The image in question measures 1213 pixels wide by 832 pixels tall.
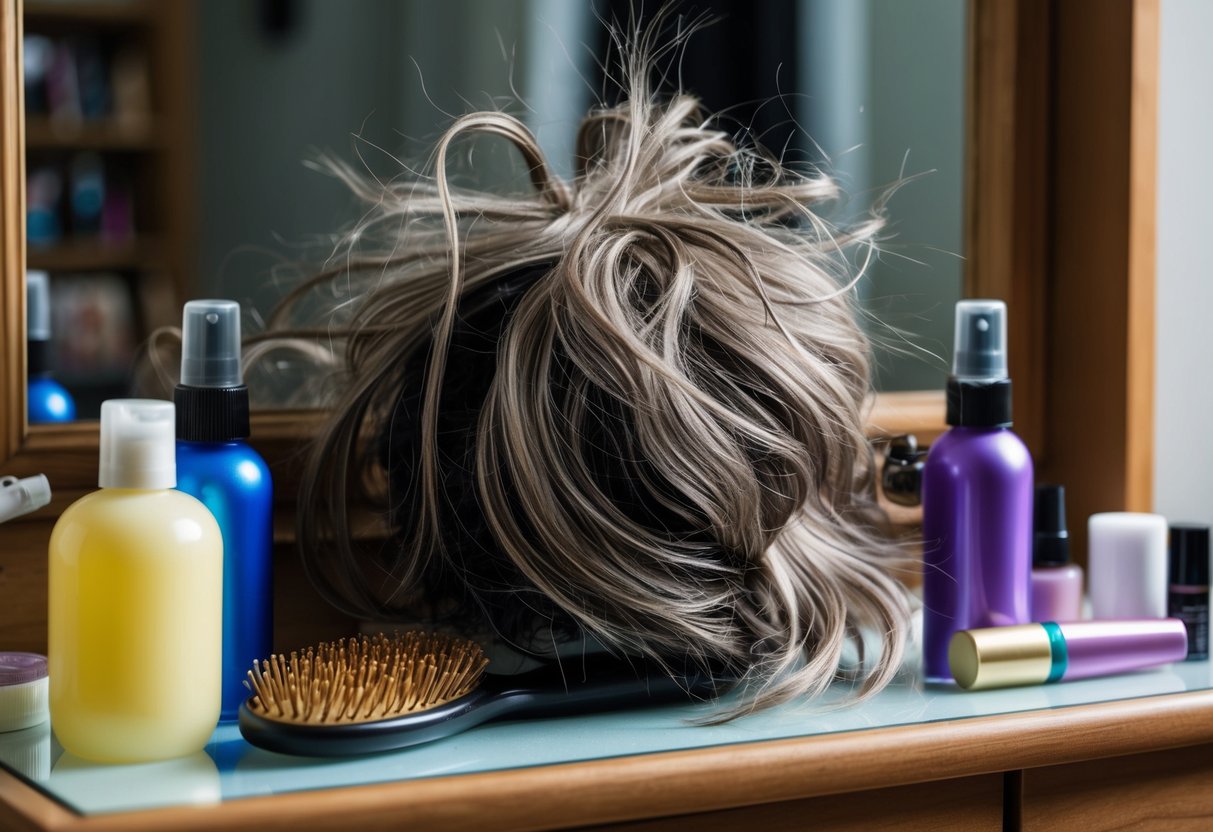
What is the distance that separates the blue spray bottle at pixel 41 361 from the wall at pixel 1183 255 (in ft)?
2.45

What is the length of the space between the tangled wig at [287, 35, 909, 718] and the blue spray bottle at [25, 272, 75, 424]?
13 cm

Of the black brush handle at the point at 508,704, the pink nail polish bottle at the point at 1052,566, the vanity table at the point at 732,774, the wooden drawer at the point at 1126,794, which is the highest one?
the pink nail polish bottle at the point at 1052,566

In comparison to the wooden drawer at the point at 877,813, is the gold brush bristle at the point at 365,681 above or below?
above

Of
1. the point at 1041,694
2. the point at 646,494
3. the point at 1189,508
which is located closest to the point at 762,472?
the point at 646,494

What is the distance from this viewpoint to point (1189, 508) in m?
0.91

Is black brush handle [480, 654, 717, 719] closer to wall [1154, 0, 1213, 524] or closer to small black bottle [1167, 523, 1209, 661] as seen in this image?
small black bottle [1167, 523, 1209, 661]

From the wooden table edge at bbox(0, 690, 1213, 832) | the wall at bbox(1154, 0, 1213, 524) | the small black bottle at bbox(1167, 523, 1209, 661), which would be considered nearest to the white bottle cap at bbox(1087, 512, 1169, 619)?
the small black bottle at bbox(1167, 523, 1209, 661)

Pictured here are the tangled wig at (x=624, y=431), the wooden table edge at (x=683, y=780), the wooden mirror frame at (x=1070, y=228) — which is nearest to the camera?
the wooden table edge at (x=683, y=780)

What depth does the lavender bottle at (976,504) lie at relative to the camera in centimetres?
61

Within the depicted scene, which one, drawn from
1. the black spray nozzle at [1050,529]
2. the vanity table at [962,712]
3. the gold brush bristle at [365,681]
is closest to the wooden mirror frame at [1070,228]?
the vanity table at [962,712]

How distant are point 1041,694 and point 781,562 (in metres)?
0.14

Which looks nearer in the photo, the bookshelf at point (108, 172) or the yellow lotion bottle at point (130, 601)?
the yellow lotion bottle at point (130, 601)

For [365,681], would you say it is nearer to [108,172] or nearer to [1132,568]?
[108,172]

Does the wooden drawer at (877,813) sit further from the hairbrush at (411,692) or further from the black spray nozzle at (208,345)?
the black spray nozzle at (208,345)
